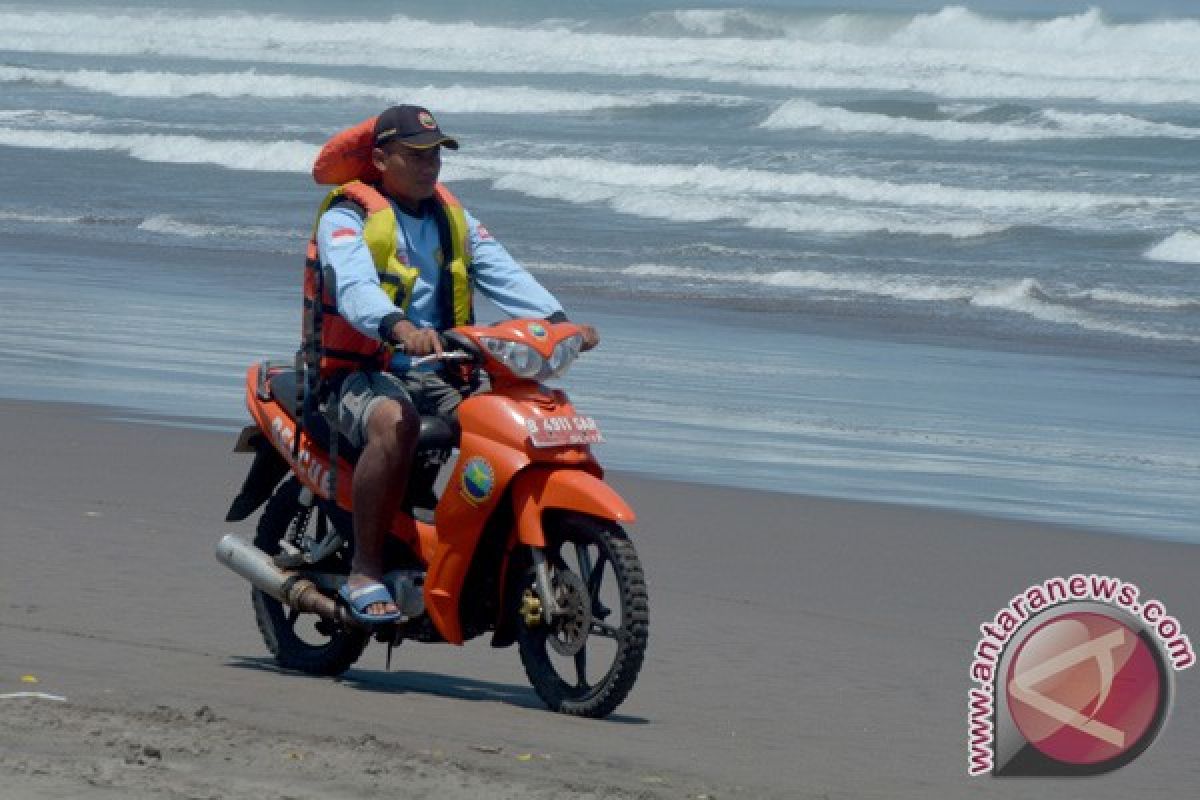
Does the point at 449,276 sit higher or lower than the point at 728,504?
higher

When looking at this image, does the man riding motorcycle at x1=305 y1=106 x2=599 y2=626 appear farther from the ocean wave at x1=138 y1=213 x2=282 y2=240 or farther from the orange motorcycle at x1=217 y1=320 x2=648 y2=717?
the ocean wave at x1=138 y1=213 x2=282 y2=240

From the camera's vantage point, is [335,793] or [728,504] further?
[728,504]

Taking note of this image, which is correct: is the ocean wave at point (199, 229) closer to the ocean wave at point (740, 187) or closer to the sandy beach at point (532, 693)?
the ocean wave at point (740, 187)

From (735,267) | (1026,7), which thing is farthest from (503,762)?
(1026,7)

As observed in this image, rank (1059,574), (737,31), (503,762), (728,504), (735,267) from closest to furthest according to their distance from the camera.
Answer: (503,762) → (1059,574) → (728,504) → (735,267) → (737,31)

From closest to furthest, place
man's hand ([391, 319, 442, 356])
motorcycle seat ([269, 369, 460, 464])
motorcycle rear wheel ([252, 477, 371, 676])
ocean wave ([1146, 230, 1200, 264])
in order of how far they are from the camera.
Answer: man's hand ([391, 319, 442, 356]) → motorcycle seat ([269, 369, 460, 464]) → motorcycle rear wheel ([252, 477, 371, 676]) → ocean wave ([1146, 230, 1200, 264])

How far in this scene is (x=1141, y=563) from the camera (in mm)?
8695

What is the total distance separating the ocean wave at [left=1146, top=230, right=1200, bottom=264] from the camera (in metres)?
22.6

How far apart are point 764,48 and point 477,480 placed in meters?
58.6

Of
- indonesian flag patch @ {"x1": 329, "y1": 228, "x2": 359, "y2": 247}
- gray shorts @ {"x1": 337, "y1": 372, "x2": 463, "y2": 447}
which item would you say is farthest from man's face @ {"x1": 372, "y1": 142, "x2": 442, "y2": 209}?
gray shorts @ {"x1": 337, "y1": 372, "x2": 463, "y2": 447}

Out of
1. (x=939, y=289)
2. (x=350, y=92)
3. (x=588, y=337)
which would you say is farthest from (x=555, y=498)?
(x=350, y=92)

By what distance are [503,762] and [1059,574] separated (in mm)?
3681

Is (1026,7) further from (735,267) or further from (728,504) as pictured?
(728,504)

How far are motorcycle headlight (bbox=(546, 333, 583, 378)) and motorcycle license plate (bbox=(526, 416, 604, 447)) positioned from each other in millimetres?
130
